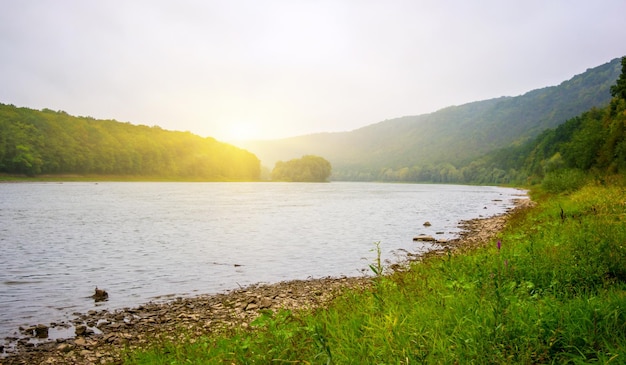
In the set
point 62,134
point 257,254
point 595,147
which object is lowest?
point 257,254

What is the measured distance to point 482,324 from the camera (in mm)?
6043

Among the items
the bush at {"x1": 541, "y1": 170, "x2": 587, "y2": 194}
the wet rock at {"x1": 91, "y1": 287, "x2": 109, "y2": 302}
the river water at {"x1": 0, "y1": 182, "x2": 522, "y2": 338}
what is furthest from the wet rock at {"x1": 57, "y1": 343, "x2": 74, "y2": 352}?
the bush at {"x1": 541, "y1": 170, "x2": 587, "y2": 194}

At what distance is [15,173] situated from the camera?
130 m

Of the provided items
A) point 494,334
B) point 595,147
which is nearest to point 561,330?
point 494,334

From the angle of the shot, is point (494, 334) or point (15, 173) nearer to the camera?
point (494, 334)

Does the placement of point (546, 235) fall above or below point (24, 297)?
above

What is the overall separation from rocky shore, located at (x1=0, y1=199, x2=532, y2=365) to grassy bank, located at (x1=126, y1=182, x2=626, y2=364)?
5.15ft

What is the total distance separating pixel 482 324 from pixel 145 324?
35.8 ft

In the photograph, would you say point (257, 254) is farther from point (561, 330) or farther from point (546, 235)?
point (561, 330)

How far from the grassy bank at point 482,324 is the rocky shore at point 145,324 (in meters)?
1.57

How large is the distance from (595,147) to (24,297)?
78.4 m

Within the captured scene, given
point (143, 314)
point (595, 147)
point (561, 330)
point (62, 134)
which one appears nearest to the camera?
point (561, 330)

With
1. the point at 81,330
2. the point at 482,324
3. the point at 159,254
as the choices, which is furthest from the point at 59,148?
the point at 482,324

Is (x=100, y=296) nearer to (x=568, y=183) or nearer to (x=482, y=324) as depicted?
(x=482, y=324)
